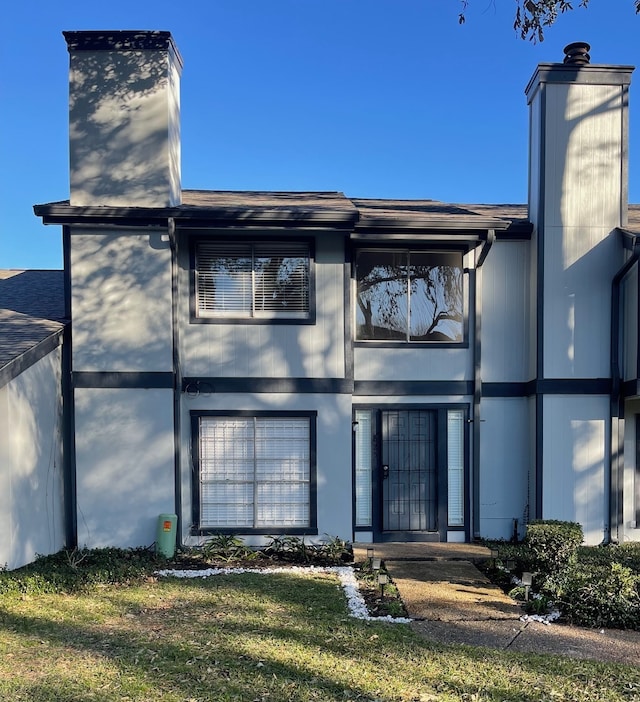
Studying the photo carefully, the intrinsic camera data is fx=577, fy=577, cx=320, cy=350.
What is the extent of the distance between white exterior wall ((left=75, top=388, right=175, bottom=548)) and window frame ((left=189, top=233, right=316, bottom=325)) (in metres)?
1.28

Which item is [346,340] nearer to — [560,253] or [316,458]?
[316,458]

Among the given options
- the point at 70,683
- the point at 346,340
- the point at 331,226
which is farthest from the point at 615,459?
the point at 70,683

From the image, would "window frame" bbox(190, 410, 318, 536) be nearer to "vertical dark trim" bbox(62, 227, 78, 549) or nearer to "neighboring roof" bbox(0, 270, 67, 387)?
"vertical dark trim" bbox(62, 227, 78, 549)

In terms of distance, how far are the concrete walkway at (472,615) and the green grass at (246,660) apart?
33 cm

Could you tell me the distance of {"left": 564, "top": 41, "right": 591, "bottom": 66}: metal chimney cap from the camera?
9.00m

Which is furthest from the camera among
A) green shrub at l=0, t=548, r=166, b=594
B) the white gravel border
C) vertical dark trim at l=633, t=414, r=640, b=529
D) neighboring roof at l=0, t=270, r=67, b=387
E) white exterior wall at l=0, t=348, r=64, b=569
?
vertical dark trim at l=633, t=414, r=640, b=529

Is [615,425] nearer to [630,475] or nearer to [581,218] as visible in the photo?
[630,475]

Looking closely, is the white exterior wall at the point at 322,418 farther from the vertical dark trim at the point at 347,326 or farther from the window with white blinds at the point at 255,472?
the vertical dark trim at the point at 347,326

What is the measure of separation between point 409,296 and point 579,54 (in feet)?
15.1

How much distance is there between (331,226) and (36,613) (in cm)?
588

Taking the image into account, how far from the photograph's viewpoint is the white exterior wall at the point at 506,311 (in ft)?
30.1

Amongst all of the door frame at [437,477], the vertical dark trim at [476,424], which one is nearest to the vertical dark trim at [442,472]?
the door frame at [437,477]

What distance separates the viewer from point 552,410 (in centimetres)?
870

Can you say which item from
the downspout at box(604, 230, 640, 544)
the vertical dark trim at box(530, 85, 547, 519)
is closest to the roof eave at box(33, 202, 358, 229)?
the vertical dark trim at box(530, 85, 547, 519)
